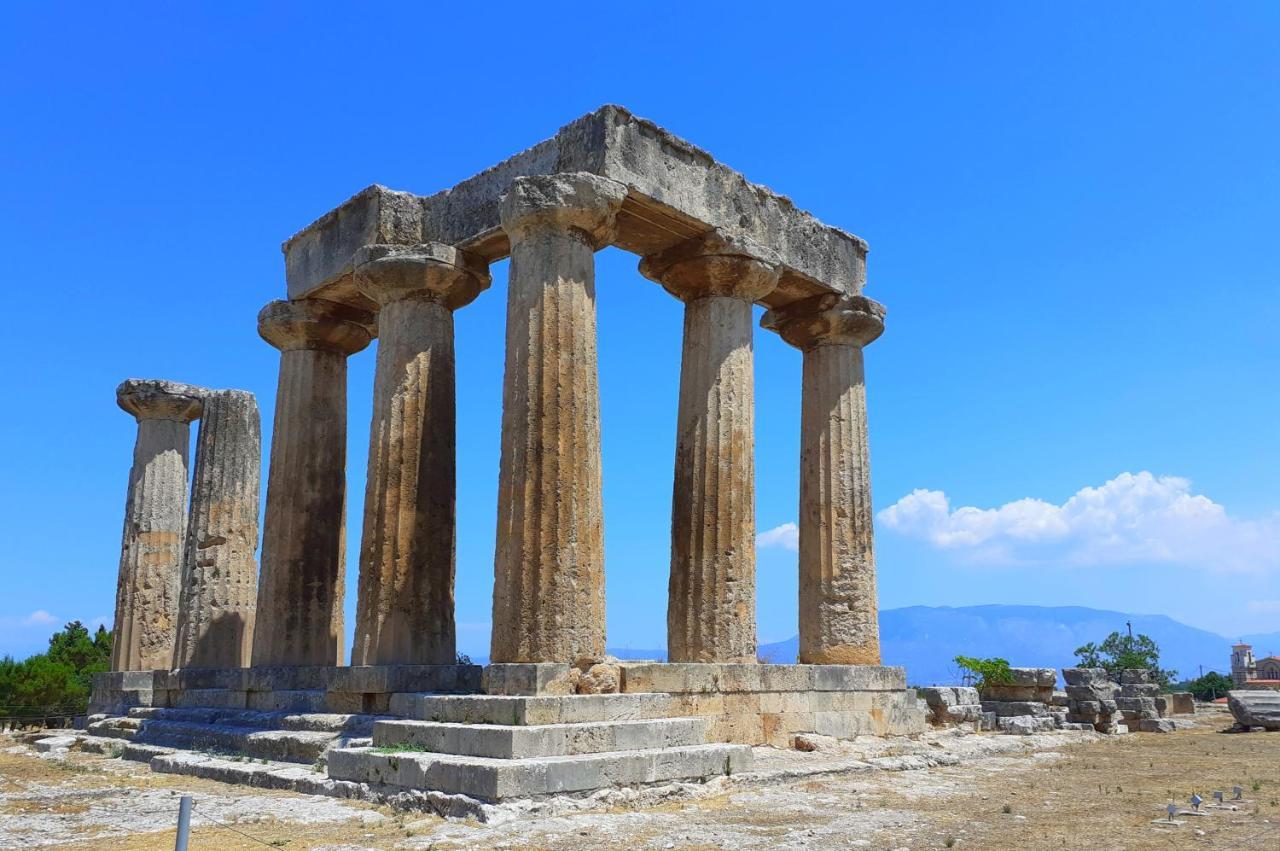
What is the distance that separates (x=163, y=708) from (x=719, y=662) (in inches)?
435

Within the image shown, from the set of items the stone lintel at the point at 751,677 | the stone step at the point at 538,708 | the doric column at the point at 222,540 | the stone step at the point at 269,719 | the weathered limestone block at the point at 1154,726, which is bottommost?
the weathered limestone block at the point at 1154,726

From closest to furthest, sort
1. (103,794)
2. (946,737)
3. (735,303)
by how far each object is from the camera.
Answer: (103,794) → (735,303) → (946,737)

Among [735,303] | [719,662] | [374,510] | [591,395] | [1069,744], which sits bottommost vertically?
[1069,744]

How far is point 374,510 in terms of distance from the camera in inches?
600

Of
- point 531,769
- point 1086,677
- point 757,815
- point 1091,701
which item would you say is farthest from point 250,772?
point 1086,677

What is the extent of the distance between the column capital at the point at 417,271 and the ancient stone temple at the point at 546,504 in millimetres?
32

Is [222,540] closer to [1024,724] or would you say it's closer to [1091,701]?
[1024,724]

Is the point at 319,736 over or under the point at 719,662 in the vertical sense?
under

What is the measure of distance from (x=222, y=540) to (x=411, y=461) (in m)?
8.12

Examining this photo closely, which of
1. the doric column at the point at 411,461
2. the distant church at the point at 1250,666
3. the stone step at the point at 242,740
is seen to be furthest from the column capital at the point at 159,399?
the distant church at the point at 1250,666

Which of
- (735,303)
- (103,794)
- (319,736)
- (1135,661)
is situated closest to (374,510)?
(319,736)

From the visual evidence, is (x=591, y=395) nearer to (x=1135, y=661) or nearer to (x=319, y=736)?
(x=319, y=736)

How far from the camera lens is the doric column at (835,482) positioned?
17.6 metres

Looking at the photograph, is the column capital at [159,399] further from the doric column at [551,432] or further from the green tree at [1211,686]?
the green tree at [1211,686]
